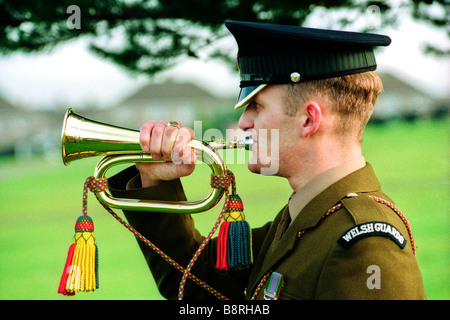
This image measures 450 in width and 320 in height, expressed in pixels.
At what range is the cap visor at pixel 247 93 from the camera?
2.11 meters

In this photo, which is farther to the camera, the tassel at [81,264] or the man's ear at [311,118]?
the tassel at [81,264]

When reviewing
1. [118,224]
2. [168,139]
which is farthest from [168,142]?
[118,224]

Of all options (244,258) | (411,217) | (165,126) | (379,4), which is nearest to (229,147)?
(165,126)

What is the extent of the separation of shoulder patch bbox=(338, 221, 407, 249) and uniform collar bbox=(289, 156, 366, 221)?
33 centimetres

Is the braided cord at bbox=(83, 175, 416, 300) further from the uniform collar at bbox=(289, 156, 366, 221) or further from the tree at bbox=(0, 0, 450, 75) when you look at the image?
the tree at bbox=(0, 0, 450, 75)

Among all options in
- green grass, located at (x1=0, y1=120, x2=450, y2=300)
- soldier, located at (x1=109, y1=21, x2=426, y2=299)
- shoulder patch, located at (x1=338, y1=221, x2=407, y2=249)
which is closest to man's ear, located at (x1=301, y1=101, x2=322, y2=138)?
soldier, located at (x1=109, y1=21, x2=426, y2=299)

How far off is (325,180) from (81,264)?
1054 millimetres

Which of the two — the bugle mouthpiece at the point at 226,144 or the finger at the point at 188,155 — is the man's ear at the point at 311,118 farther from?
the finger at the point at 188,155

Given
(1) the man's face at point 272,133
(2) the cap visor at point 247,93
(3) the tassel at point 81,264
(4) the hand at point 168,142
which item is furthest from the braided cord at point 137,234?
(2) the cap visor at point 247,93

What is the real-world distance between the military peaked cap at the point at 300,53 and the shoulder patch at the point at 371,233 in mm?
594

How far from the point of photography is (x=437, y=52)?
14.9 ft

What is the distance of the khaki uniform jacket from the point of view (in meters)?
1.66

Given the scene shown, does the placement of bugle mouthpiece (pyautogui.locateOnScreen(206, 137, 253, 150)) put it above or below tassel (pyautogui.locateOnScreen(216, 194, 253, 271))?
above

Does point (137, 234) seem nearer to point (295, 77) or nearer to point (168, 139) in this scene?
point (168, 139)
